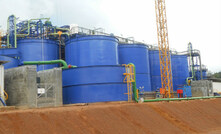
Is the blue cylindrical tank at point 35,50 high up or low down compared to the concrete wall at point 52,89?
up

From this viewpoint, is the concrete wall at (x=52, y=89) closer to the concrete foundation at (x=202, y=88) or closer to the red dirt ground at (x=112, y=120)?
the red dirt ground at (x=112, y=120)

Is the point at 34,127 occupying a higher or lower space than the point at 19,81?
lower

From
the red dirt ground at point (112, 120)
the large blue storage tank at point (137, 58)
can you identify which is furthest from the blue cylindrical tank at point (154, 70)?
the red dirt ground at point (112, 120)

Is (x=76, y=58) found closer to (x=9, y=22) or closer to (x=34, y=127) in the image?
(x=9, y=22)

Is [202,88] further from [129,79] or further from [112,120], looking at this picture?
[112,120]

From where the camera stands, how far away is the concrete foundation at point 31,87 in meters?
24.0

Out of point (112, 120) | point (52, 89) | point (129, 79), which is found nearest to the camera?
point (112, 120)

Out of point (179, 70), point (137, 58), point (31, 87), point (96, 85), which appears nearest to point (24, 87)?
point (31, 87)

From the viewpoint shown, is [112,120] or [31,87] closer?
[112,120]

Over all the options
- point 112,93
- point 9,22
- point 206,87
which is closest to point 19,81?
point 112,93

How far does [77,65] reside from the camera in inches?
1357

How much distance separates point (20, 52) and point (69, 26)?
971 cm

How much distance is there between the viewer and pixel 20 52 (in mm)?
36062

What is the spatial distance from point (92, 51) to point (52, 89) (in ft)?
31.2
